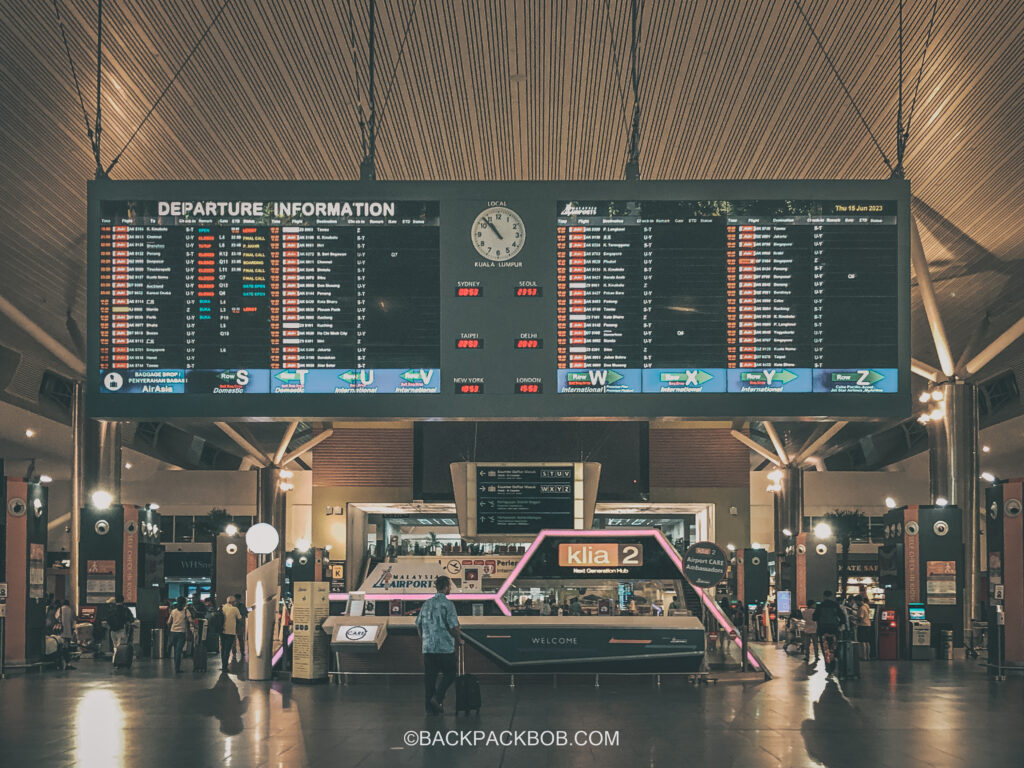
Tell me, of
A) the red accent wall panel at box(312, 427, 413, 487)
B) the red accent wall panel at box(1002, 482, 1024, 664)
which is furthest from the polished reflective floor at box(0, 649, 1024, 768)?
the red accent wall panel at box(312, 427, 413, 487)

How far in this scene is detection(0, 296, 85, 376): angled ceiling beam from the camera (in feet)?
76.9

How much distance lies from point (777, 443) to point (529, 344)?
36.4 m

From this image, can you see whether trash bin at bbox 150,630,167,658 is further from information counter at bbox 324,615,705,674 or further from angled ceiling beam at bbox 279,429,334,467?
angled ceiling beam at bbox 279,429,334,467

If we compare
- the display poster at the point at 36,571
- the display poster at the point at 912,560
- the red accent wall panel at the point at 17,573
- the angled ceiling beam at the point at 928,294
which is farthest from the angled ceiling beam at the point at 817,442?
the red accent wall panel at the point at 17,573

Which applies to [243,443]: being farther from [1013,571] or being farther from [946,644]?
[1013,571]

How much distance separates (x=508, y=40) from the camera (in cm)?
1717

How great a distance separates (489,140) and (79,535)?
13.2 meters

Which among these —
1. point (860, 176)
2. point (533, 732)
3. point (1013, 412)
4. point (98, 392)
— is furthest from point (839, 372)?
point (1013, 412)

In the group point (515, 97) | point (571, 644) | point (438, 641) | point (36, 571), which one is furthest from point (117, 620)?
point (438, 641)

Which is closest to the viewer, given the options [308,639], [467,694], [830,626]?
[467,694]

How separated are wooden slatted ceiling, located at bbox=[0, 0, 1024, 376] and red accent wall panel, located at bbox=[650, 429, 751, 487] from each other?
2313 cm

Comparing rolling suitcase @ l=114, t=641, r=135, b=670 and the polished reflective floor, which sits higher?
the polished reflective floor

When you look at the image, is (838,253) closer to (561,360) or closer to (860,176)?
(561,360)

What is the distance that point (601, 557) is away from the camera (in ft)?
61.7
